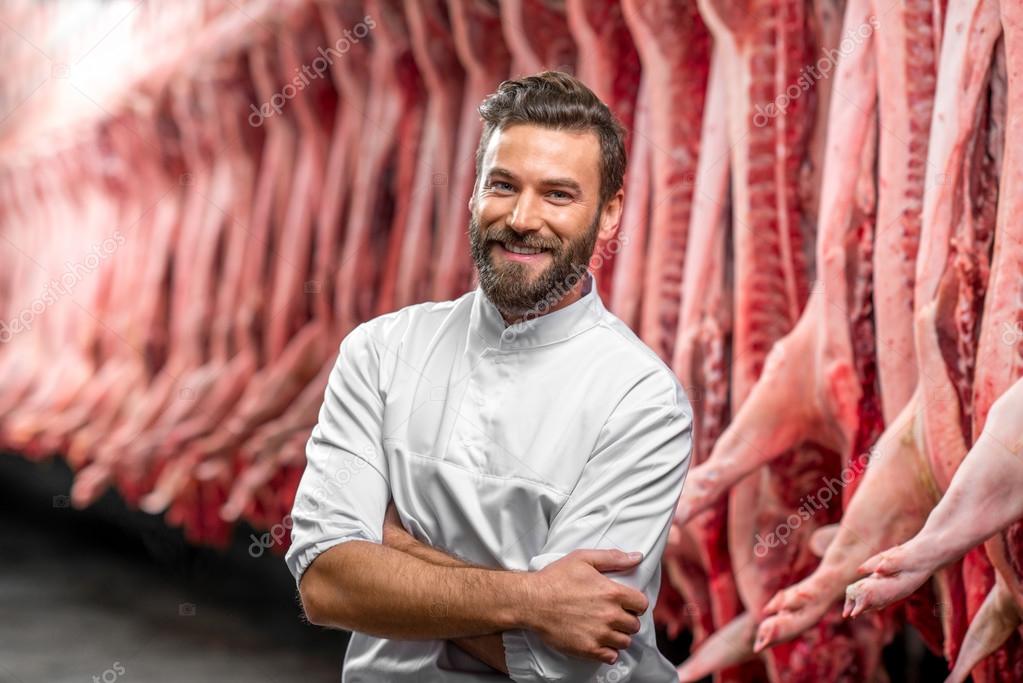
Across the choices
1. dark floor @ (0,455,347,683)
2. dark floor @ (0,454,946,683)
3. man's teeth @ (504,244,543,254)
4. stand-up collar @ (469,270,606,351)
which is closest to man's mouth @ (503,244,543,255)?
man's teeth @ (504,244,543,254)

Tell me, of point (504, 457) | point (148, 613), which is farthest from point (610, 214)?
point (148, 613)

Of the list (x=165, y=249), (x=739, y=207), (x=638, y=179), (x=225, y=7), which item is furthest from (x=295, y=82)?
(x=739, y=207)

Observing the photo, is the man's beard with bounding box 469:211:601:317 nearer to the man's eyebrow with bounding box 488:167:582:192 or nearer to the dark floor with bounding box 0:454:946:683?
the man's eyebrow with bounding box 488:167:582:192

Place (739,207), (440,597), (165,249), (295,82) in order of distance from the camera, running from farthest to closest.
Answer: (165,249) < (295,82) < (739,207) < (440,597)

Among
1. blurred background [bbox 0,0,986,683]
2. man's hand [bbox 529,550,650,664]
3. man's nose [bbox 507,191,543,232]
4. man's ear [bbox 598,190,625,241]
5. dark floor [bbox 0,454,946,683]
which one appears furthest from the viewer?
dark floor [bbox 0,454,946,683]

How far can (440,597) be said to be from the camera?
169 cm

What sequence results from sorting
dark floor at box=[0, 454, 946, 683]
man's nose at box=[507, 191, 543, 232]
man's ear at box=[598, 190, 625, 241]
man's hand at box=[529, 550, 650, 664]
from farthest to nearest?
1. dark floor at box=[0, 454, 946, 683]
2. man's ear at box=[598, 190, 625, 241]
3. man's nose at box=[507, 191, 543, 232]
4. man's hand at box=[529, 550, 650, 664]

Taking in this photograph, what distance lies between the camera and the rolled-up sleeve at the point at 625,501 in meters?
1.67

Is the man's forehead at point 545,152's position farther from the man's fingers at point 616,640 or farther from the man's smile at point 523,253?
the man's fingers at point 616,640

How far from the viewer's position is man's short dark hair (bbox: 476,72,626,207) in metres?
1.80

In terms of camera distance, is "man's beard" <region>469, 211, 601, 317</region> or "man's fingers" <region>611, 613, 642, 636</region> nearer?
"man's fingers" <region>611, 613, 642, 636</region>

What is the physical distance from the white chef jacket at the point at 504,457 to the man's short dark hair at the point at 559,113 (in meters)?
0.20

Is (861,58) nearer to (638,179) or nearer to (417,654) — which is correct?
(638,179)

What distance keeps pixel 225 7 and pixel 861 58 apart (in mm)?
3282
